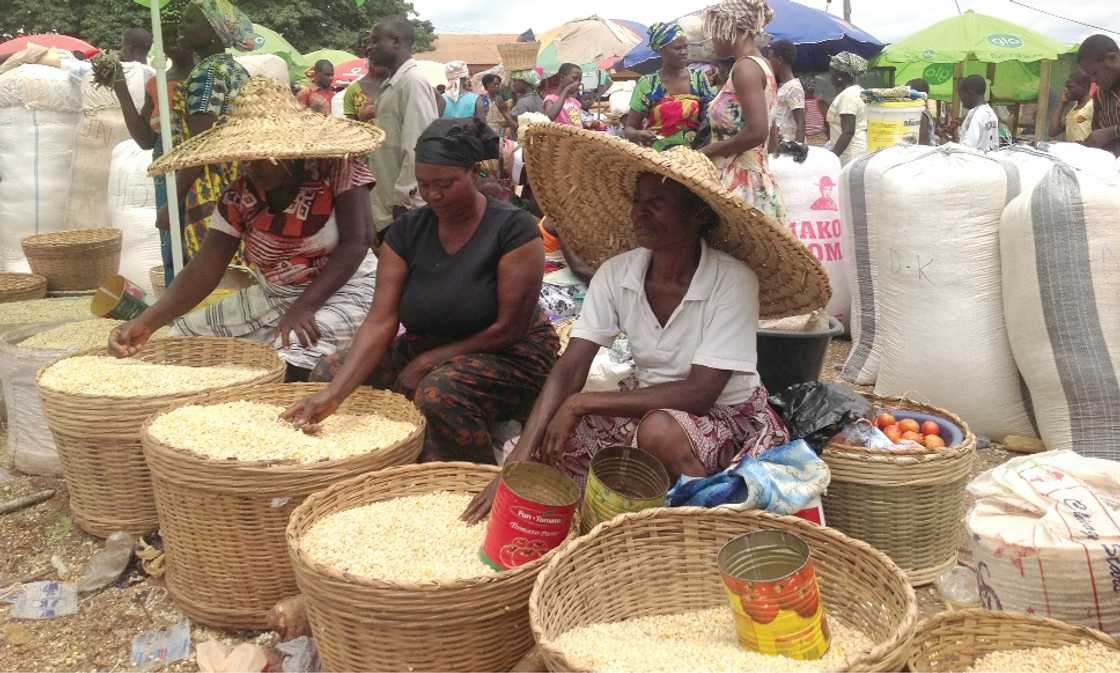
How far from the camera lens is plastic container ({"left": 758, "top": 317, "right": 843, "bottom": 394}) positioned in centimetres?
331

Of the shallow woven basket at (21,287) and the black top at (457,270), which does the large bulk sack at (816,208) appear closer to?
the black top at (457,270)

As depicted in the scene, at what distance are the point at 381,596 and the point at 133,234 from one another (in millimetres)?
4475

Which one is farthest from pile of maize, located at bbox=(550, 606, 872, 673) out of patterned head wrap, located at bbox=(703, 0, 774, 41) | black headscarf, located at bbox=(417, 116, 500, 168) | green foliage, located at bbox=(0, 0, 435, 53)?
green foliage, located at bbox=(0, 0, 435, 53)

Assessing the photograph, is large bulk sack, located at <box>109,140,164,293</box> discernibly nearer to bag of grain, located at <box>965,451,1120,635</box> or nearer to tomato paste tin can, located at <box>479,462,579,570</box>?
tomato paste tin can, located at <box>479,462,579,570</box>

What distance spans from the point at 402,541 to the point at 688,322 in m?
0.88

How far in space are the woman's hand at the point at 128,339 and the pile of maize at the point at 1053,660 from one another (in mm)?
2620

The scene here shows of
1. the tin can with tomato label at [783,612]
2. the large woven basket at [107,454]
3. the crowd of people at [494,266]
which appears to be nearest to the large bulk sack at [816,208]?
the crowd of people at [494,266]

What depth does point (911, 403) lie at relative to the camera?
10.00ft

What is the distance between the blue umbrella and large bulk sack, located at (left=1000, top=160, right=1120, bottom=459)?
9.65m

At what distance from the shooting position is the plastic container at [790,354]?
10.8ft

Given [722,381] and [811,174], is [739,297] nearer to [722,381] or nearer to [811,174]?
[722,381]

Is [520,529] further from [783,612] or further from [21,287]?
[21,287]

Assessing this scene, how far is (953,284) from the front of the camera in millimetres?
3596

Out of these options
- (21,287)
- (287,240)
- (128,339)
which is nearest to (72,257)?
(21,287)
